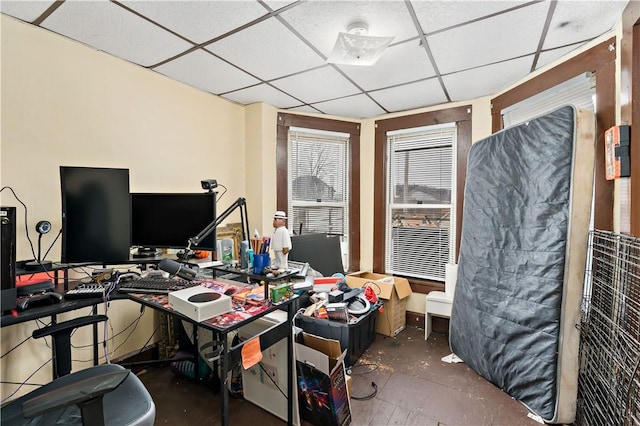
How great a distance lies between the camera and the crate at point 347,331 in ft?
7.72

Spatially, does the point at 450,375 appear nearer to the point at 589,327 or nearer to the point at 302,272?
the point at 589,327

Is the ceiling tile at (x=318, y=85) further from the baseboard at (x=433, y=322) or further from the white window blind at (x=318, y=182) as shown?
the baseboard at (x=433, y=322)

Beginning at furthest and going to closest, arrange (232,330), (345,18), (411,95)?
(411,95)
(345,18)
(232,330)

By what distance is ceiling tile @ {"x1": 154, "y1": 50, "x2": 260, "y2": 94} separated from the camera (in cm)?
222

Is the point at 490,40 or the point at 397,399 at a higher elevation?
the point at 490,40

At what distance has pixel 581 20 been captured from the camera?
171 centimetres

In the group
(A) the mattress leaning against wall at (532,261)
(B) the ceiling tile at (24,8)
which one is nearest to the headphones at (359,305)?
(A) the mattress leaning against wall at (532,261)

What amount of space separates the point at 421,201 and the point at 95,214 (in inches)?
118

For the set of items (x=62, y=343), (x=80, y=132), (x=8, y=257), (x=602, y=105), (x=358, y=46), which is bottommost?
(x=62, y=343)

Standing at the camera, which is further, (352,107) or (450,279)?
(352,107)

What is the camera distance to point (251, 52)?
6.84ft

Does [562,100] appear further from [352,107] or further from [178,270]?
[178,270]

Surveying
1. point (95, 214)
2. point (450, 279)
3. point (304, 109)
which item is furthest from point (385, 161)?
point (95, 214)

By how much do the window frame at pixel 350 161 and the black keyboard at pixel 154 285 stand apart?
59.4 inches
